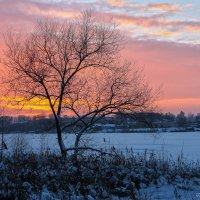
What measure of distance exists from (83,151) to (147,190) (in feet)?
29.4

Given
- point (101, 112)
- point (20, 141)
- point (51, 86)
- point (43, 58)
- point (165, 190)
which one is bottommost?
point (165, 190)

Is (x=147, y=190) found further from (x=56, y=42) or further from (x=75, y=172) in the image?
(x=56, y=42)

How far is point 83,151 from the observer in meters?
20.3

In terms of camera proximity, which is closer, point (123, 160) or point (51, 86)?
point (123, 160)

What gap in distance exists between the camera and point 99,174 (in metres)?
12.0

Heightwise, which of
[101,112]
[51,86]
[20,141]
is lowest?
[20,141]

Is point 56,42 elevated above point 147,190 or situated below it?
above

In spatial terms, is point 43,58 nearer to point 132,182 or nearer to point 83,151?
point 83,151

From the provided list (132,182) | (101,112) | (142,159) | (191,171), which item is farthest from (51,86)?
(132,182)

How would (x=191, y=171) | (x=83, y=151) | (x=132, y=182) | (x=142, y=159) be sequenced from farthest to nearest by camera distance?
1. (x=83, y=151)
2. (x=142, y=159)
3. (x=191, y=171)
4. (x=132, y=182)

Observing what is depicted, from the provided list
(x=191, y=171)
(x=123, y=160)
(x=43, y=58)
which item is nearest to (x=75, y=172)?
(x=123, y=160)

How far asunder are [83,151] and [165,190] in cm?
914

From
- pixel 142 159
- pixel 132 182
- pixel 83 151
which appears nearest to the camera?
pixel 132 182

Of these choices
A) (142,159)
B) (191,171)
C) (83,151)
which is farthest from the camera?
(83,151)
